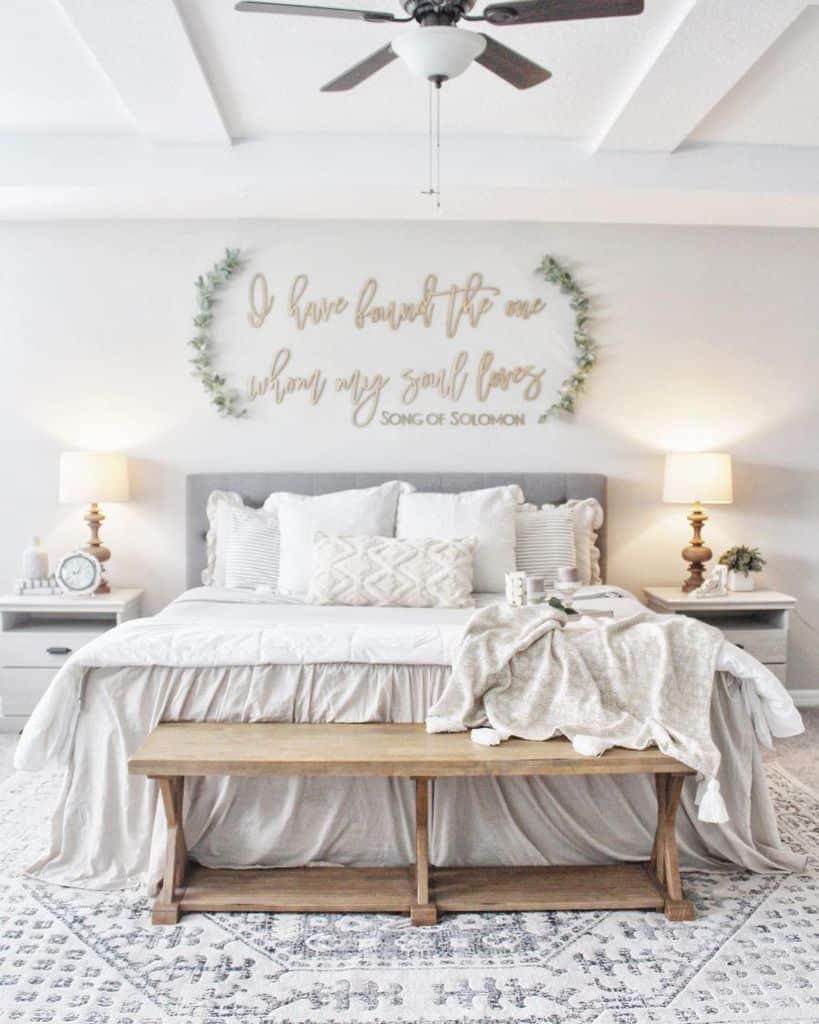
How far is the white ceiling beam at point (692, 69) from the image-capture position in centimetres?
299

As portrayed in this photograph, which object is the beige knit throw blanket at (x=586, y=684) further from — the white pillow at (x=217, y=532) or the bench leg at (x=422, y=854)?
the white pillow at (x=217, y=532)

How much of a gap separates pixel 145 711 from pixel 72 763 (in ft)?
0.84

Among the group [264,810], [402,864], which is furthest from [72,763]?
[402,864]

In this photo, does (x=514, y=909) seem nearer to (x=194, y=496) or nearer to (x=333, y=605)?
(x=333, y=605)

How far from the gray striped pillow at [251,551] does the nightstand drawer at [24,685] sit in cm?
93

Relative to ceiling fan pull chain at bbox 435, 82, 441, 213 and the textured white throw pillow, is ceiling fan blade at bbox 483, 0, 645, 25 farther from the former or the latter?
the textured white throw pillow

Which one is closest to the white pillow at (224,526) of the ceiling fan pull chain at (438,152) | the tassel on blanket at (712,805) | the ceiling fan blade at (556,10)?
the ceiling fan pull chain at (438,152)

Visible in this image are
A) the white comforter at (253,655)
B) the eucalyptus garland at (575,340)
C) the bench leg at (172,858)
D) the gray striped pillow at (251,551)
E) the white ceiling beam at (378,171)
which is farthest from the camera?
the eucalyptus garland at (575,340)

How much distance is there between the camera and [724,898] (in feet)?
9.43

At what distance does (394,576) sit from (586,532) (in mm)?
1177

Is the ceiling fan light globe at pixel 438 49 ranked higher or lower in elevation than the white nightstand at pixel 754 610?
higher

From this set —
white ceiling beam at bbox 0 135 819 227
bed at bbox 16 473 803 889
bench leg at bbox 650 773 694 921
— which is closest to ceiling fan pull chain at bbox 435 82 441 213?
white ceiling beam at bbox 0 135 819 227

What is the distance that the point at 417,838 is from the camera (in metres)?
2.78

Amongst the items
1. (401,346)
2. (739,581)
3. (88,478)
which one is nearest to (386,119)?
(401,346)
